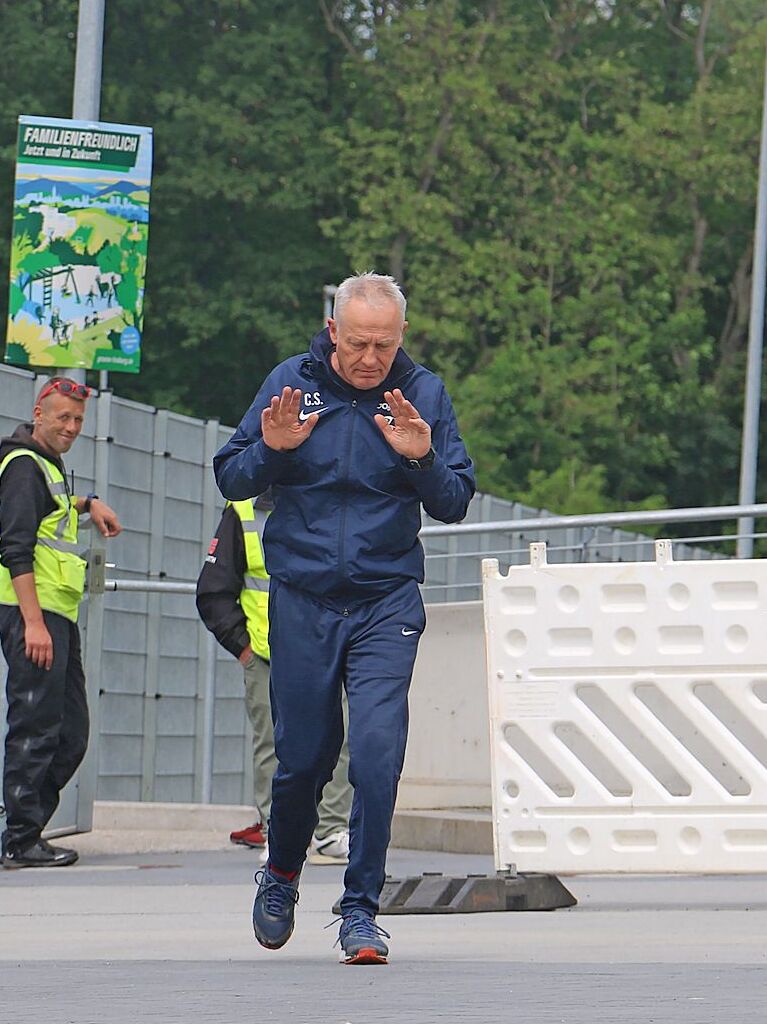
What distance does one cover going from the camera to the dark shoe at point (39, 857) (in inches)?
425

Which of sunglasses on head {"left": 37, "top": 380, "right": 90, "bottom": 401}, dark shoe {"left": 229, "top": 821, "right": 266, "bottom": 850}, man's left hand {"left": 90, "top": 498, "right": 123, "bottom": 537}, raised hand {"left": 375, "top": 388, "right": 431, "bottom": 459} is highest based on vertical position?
sunglasses on head {"left": 37, "top": 380, "right": 90, "bottom": 401}

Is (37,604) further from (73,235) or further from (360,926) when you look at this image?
(360,926)

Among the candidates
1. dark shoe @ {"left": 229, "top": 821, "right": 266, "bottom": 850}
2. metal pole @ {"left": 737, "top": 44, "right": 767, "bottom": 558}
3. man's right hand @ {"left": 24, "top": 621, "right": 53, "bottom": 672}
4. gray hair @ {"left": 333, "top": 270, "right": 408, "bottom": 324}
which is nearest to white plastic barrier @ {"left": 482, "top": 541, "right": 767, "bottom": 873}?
gray hair @ {"left": 333, "top": 270, "right": 408, "bottom": 324}

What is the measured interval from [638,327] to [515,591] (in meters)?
35.3

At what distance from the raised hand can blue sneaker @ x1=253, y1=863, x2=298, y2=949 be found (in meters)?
1.22

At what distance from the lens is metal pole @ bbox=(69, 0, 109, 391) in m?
14.2

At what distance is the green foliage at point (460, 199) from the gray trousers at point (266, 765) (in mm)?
30576

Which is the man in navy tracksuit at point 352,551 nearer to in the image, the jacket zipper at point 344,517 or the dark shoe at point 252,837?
the jacket zipper at point 344,517

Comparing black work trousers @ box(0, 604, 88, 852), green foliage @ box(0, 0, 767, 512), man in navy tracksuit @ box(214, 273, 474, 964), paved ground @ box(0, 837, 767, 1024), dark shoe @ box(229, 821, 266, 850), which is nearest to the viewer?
paved ground @ box(0, 837, 767, 1024)

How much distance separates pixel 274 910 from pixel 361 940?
1.24 feet

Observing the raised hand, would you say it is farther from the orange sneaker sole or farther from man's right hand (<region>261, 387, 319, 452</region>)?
the orange sneaker sole

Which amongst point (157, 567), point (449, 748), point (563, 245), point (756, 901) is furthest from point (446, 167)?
point (756, 901)

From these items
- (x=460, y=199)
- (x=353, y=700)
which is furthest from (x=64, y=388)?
(x=460, y=199)

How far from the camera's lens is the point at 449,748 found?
43.6 feet
